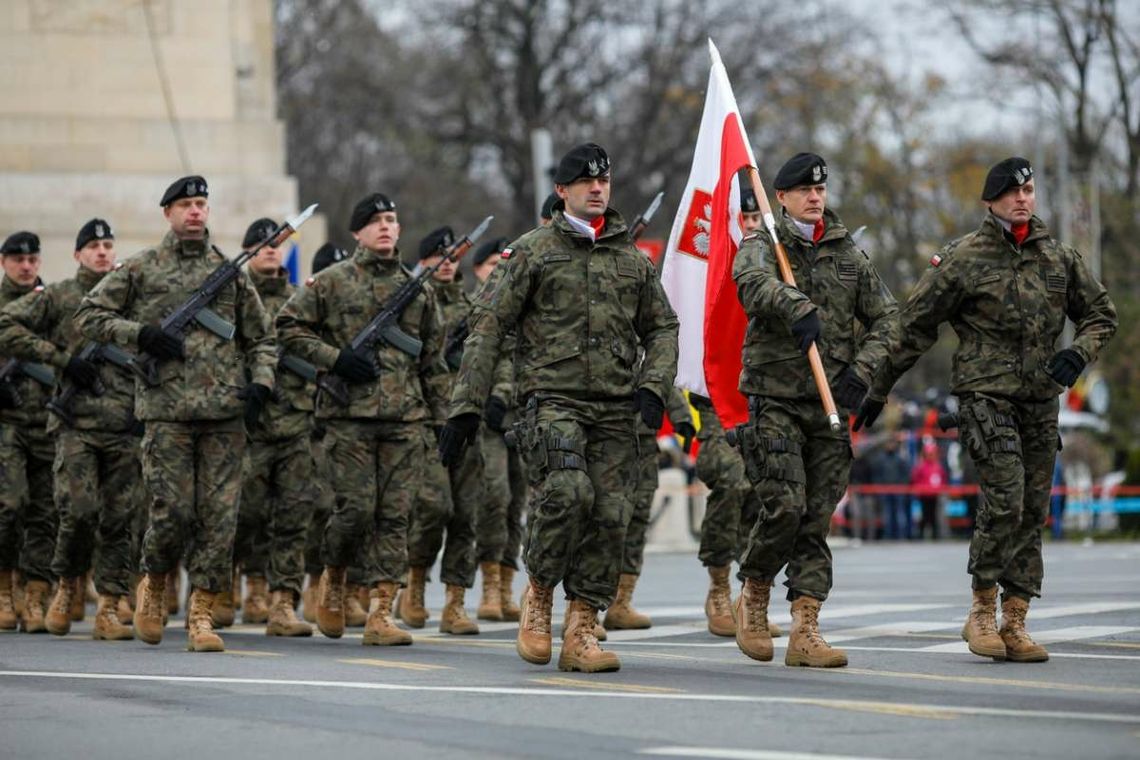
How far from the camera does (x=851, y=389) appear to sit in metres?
10.4

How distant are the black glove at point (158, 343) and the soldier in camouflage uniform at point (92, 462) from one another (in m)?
1.68

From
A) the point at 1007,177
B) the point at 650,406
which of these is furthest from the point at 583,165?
the point at 1007,177

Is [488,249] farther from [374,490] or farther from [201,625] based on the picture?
[201,625]

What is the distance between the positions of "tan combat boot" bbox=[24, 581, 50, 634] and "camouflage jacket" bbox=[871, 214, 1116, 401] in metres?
6.02

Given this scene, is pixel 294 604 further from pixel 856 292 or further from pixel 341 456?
pixel 856 292

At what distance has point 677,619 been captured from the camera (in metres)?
14.4

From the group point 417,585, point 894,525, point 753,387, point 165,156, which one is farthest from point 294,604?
point 894,525

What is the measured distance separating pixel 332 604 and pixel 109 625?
4.45 feet

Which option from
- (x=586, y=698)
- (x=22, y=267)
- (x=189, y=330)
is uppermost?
(x=22, y=267)

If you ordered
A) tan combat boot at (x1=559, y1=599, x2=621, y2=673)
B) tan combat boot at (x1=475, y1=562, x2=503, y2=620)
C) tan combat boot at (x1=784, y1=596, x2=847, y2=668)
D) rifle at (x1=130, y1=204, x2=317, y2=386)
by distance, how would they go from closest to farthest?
tan combat boot at (x1=559, y1=599, x2=621, y2=673), tan combat boot at (x1=784, y1=596, x2=847, y2=668), rifle at (x1=130, y1=204, x2=317, y2=386), tan combat boot at (x1=475, y1=562, x2=503, y2=620)

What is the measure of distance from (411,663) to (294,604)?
3.25 m

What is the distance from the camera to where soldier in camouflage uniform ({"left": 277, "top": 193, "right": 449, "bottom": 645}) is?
12.6 metres

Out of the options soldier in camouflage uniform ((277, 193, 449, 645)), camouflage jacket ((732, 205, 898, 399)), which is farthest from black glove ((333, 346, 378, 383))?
camouflage jacket ((732, 205, 898, 399))

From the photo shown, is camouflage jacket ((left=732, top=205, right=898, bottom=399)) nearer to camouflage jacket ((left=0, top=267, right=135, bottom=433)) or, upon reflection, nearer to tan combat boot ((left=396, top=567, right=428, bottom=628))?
tan combat boot ((left=396, top=567, right=428, bottom=628))
